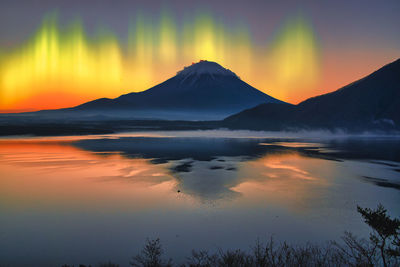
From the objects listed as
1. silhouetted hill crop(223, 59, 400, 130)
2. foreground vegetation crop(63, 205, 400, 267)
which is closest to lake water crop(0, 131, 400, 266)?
foreground vegetation crop(63, 205, 400, 267)

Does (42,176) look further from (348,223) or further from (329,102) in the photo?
(329,102)

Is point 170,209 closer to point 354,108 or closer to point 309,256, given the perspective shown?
point 309,256

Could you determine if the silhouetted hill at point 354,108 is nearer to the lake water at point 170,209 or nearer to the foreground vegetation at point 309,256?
the lake water at point 170,209

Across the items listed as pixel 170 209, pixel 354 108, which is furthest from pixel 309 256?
pixel 354 108

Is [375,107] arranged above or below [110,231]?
above

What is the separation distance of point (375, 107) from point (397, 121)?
14.4 m

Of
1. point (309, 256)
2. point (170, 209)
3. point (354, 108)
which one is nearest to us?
point (309, 256)

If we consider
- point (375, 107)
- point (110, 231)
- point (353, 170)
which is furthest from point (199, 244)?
point (375, 107)

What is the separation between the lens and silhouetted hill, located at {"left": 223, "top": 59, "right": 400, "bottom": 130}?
118 meters

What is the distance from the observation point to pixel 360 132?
11569cm

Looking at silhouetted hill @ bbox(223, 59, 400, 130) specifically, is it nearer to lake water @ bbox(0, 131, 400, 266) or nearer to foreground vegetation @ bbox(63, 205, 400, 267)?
lake water @ bbox(0, 131, 400, 266)

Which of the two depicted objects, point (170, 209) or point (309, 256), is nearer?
point (309, 256)

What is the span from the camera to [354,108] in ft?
420

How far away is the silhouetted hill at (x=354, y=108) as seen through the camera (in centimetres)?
11834
